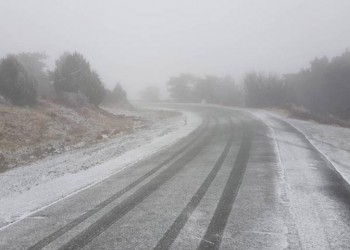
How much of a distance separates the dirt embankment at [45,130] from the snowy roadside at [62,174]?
54.1 inches

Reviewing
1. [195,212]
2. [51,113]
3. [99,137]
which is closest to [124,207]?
[195,212]

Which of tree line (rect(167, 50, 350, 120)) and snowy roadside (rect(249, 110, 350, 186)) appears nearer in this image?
snowy roadside (rect(249, 110, 350, 186))

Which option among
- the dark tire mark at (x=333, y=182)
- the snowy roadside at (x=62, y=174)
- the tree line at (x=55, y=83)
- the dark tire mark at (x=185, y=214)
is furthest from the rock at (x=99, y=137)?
the dark tire mark at (x=333, y=182)

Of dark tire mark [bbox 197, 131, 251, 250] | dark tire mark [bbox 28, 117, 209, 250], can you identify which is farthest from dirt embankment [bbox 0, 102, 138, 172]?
dark tire mark [bbox 197, 131, 251, 250]

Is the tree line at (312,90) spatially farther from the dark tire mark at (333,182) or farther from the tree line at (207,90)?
the dark tire mark at (333,182)

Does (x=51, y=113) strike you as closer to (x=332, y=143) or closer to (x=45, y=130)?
(x=45, y=130)

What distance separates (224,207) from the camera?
850 centimetres

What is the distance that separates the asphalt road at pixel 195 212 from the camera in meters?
6.88

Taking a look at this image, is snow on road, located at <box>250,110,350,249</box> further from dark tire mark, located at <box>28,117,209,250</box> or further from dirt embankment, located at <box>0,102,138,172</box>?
dirt embankment, located at <box>0,102,138,172</box>

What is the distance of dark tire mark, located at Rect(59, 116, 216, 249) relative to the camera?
7.12 m

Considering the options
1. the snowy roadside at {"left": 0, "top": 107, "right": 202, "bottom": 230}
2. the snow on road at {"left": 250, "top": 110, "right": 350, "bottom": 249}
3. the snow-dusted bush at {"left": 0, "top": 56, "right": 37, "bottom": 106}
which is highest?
the snow-dusted bush at {"left": 0, "top": 56, "right": 37, "bottom": 106}

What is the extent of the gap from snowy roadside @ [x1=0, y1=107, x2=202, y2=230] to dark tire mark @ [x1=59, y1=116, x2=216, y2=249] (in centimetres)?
183

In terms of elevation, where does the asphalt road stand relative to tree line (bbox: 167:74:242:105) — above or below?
below

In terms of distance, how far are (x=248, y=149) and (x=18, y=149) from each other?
10487 millimetres
